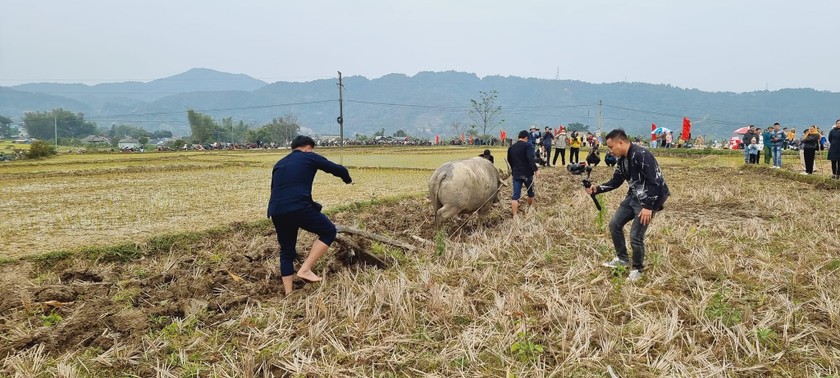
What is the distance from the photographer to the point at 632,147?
17.5 feet

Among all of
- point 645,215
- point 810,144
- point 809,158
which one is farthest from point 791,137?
point 645,215

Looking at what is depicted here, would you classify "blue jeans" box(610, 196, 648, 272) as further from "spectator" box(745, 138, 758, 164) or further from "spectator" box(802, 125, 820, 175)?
"spectator" box(745, 138, 758, 164)

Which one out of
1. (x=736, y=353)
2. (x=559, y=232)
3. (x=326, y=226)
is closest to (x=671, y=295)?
(x=736, y=353)

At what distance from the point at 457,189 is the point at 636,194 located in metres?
2.88

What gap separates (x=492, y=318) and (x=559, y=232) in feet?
10.8

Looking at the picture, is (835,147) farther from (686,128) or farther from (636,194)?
(686,128)

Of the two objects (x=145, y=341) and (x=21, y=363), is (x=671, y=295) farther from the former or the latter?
(x=21, y=363)

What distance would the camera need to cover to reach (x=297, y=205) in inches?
197

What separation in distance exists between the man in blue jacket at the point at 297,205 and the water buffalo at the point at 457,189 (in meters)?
2.61

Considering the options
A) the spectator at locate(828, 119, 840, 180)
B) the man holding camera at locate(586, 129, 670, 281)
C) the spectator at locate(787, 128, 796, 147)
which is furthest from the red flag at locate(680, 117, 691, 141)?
the man holding camera at locate(586, 129, 670, 281)

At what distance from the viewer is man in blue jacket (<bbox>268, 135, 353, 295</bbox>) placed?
503cm

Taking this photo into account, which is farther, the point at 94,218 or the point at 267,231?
the point at 94,218

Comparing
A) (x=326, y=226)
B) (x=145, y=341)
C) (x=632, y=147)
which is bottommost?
(x=145, y=341)

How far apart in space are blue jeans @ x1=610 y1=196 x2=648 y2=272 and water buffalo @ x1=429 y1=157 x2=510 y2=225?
8.48 feet
